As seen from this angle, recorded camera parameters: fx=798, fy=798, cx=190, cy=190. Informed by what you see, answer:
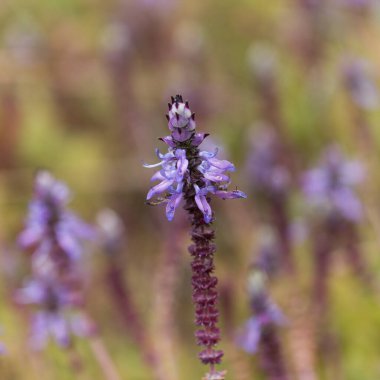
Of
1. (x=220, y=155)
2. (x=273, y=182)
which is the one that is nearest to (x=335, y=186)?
(x=273, y=182)

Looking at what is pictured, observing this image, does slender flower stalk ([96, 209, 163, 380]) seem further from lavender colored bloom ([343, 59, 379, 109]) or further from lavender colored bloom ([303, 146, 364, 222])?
lavender colored bloom ([343, 59, 379, 109])

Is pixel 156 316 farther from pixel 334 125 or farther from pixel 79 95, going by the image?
pixel 79 95

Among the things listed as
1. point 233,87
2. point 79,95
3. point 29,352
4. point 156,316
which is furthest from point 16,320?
point 233,87

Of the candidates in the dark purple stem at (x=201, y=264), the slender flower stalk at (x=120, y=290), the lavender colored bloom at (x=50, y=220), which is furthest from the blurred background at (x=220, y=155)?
the dark purple stem at (x=201, y=264)

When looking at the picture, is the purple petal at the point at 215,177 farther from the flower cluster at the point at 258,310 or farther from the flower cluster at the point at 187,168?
the flower cluster at the point at 258,310

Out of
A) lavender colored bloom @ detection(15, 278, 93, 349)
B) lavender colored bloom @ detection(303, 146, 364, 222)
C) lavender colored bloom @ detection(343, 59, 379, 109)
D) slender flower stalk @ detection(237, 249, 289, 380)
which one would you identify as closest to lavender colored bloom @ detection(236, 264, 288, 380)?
slender flower stalk @ detection(237, 249, 289, 380)

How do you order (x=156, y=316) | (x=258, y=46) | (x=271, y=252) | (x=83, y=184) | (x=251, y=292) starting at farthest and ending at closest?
1. (x=258, y=46)
2. (x=83, y=184)
3. (x=156, y=316)
4. (x=271, y=252)
5. (x=251, y=292)
